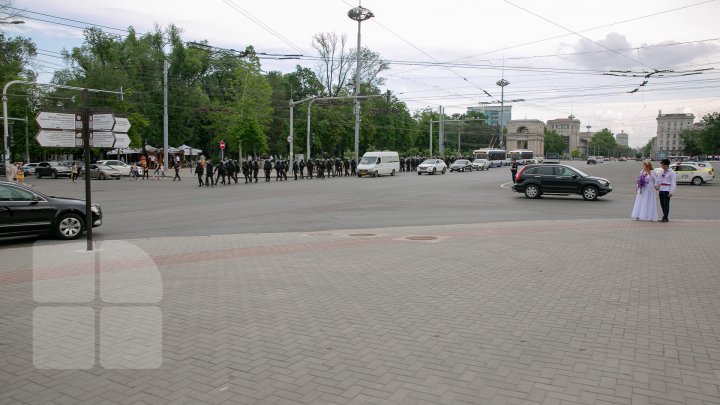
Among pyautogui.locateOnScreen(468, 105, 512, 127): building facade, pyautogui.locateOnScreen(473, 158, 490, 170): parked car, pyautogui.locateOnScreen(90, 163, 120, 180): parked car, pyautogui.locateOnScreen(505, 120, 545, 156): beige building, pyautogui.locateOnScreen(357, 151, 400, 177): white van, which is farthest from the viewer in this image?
pyautogui.locateOnScreen(468, 105, 512, 127): building facade

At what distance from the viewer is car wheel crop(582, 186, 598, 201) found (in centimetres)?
2394

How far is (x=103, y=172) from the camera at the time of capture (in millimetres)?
43812

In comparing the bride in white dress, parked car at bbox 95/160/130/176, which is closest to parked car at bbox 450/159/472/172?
parked car at bbox 95/160/130/176

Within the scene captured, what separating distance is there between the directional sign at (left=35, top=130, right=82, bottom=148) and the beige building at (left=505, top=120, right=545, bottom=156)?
130886mm

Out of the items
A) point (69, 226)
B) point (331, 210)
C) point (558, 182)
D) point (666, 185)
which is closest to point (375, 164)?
point (558, 182)

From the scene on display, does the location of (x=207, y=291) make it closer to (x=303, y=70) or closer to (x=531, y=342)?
(x=531, y=342)

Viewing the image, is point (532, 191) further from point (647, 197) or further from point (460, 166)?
point (460, 166)

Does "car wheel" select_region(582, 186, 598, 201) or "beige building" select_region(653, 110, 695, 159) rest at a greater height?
"beige building" select_region(653, 110, 695, 159)

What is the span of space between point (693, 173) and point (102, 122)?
1481 inches

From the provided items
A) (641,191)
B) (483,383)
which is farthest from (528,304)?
(641,191)

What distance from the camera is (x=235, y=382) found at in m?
4.39

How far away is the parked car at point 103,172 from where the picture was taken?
143 feet

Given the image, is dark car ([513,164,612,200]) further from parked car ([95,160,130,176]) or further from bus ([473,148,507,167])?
bus ([473,148,507,167])

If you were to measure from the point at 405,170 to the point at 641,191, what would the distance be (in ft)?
158
